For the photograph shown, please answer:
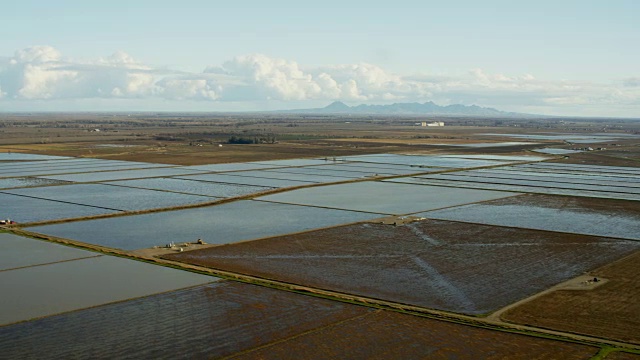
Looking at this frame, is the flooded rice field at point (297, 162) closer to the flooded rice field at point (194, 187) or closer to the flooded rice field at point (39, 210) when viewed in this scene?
the flooded rice field at point (194, 187)

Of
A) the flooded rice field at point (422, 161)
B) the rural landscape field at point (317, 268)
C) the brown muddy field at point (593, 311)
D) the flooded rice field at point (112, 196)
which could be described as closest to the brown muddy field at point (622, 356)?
the rural landscape field at point (317, 268)

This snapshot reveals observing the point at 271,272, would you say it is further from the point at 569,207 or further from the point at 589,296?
the point at 569,207

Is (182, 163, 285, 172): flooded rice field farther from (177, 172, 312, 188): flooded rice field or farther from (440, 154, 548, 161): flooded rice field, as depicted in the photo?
(440, 154, 548, 161): flooded rice field

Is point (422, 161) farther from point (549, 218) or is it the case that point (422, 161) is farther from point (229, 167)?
point (549, 218)

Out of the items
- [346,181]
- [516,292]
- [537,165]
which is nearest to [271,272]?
[516,292]

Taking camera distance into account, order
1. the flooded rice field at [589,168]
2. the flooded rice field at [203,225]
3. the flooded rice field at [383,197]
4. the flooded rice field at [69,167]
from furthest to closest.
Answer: the flooded rice field at [589,168] → the flooded rice field at [69,167] → the flooded rice field at [383,197] → the flooded rice field at [203,225]

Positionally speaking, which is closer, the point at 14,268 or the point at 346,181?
the point at 14,268
